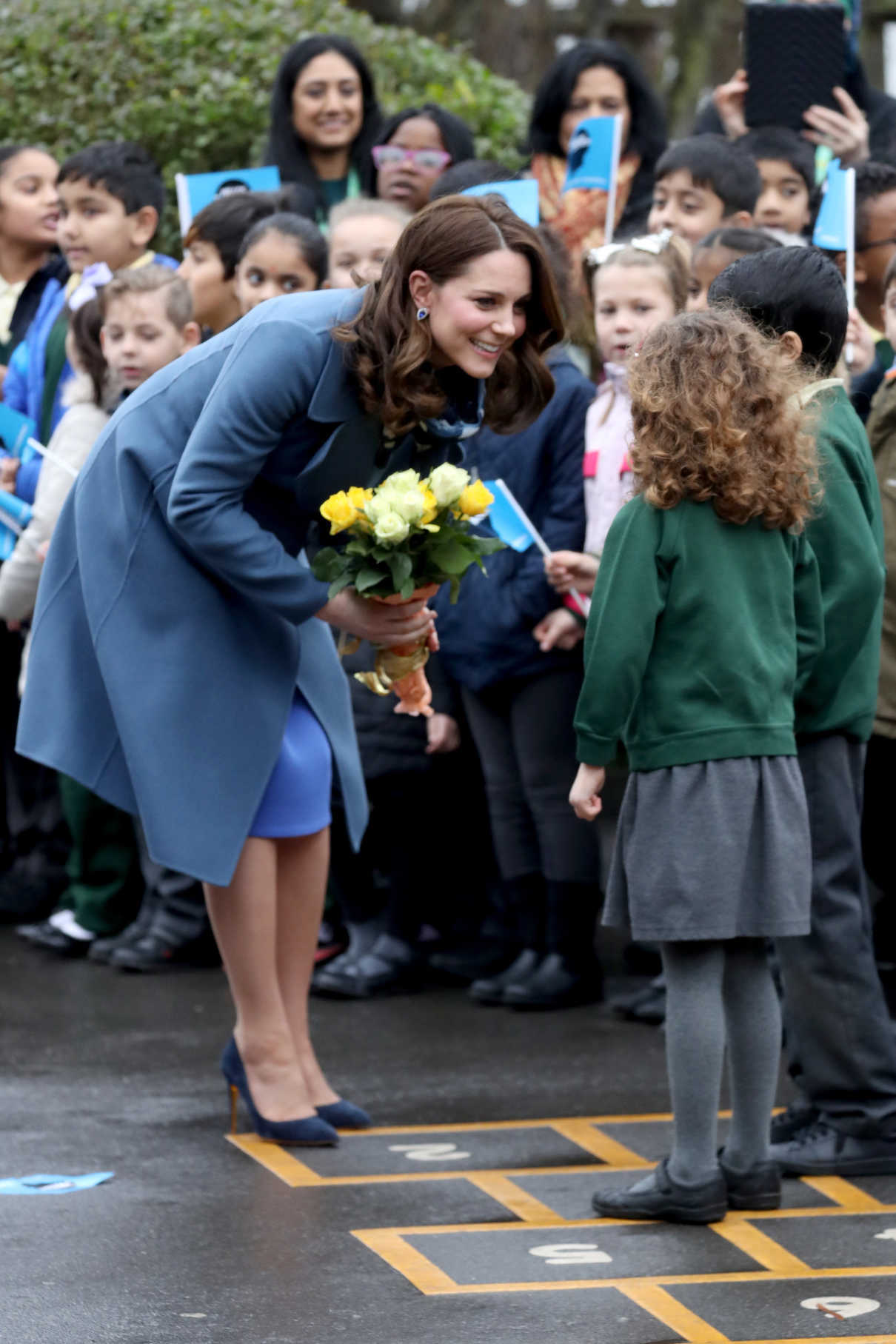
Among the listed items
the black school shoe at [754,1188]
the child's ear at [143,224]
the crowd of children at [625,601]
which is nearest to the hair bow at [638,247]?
the crowd of children at [625,601]

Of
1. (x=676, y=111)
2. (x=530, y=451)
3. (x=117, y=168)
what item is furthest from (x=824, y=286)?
(x=676, y=111)

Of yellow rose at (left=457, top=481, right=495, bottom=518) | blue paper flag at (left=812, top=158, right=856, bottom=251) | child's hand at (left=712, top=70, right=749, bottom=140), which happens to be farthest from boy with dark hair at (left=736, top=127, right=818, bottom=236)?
yellow rose at (left=457, top=481, right=495, bottom=518)

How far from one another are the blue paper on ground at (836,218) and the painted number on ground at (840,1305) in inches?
119

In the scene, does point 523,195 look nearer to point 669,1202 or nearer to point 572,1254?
point 669,1202

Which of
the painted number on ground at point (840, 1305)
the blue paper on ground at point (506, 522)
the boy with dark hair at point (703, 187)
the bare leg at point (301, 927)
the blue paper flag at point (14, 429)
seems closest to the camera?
the painted number on ground at point (840, 1305)

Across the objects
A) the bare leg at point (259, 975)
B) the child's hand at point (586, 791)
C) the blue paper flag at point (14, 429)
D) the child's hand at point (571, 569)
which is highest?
the blue paper flag at point (14, 429)

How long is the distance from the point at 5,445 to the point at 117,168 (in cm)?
109

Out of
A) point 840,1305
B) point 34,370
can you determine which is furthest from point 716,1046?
point 34,370

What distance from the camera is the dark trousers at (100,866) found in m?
6.89

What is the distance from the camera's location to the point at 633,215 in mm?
7438

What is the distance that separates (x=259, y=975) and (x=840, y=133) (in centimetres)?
392

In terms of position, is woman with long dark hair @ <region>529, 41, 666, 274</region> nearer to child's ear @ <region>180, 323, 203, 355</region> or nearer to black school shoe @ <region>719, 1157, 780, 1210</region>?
child's ear @ <region>180, 323, 203, 355</region>

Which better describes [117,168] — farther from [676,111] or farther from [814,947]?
[676,111]

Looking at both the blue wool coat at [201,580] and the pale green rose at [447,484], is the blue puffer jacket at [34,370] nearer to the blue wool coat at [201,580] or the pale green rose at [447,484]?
the blue wool coat at [201,580]
